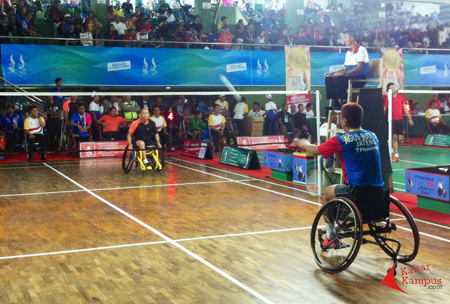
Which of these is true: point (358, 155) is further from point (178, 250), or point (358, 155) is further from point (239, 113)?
point (239, 113)

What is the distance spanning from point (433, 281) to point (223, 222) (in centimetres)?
373

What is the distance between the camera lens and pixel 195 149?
1806 cm

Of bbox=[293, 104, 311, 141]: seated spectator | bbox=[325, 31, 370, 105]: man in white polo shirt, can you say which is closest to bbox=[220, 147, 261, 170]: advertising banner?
bbox=[325, 31, 370, 105]: man in white polo shirt

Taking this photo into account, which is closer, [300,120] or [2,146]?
[2,146]

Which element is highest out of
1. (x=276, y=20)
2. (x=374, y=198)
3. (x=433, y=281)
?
(x=276, y=20)

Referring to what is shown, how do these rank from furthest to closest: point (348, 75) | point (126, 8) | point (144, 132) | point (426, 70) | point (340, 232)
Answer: point (426, 70) < point (126, 8) < point (144, 132) < point (348, 75) < point (340, 232)

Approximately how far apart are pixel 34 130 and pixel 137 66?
14.8ft

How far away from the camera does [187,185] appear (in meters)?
12.6

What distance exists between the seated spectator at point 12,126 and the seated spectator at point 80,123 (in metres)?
1.65

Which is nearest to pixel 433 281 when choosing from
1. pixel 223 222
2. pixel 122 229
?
pixel 223 222

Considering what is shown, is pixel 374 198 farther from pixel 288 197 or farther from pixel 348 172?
pixel 288 197

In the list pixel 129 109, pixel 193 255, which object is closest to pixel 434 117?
pixel 129 109

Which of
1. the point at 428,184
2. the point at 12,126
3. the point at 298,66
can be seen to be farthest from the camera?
the point at 298,66

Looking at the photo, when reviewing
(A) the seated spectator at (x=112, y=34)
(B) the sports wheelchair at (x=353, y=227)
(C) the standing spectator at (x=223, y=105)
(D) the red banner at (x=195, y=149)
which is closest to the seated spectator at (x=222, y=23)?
(C) the standing spectator at (x=223, y=105)
